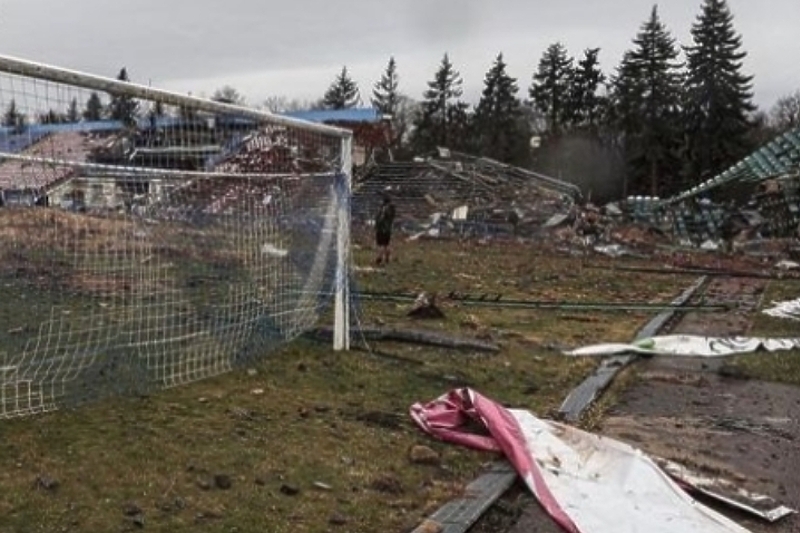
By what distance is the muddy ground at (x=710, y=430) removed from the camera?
17.1 ft

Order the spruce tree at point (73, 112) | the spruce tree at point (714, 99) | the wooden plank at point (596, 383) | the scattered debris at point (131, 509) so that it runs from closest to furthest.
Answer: the scattered debris at point (131, 509) → the spruce tree at point (73, 112) → the wooden plank at point (596, 383) → the spruce tree at point (714, 99)

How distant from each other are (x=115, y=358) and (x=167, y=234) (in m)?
1.86

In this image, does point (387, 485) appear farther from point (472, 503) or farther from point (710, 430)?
point (710, 430)

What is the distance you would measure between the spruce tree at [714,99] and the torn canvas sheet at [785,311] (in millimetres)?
42373

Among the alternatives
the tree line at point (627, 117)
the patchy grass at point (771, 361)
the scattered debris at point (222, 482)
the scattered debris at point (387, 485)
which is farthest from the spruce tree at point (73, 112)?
the tree line at point (627, 117)

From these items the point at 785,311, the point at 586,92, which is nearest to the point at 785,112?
the point at 586,92

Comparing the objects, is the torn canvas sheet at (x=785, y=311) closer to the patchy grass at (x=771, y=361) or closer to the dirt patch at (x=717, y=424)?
the patchy grass at (x=771, y=361)

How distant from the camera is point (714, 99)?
5675 centimetres

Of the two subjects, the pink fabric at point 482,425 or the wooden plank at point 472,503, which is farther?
the pink fabric at point 482,425

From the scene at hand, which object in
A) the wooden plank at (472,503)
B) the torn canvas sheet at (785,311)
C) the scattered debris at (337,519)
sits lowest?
the torn canvas sheet at (785,311)

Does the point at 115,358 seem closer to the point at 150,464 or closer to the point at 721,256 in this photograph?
the point at 150,464

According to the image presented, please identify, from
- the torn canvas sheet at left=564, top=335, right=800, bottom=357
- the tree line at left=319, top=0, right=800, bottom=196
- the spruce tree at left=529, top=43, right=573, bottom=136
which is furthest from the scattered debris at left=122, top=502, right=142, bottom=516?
the spruce tree at left=529, top=43, right=573, bottom=136

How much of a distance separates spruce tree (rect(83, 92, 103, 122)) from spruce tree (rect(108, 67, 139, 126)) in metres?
0.11

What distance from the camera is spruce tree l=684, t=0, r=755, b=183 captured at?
55875mm
